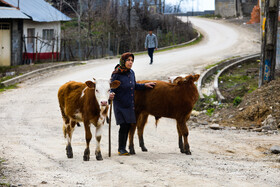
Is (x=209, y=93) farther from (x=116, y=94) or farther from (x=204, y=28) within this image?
(x=204, y=28)

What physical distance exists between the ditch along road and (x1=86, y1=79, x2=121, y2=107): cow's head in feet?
3.66

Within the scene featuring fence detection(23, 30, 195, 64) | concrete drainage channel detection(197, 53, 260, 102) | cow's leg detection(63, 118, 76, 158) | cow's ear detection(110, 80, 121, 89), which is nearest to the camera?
cow's ear detection(110, 80, 121, 89)

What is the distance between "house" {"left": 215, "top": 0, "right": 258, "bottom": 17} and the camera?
211 ft

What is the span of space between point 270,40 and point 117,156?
9.96 meters

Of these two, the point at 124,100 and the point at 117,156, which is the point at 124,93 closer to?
the point at 124,100

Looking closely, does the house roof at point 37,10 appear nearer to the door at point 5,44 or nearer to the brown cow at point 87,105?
the door at point 5,44

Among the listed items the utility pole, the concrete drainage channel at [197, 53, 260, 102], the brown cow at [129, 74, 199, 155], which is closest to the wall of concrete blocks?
the concrete drainage channel at [197, 53, 260, 102]

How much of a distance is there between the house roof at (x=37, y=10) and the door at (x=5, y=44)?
4.97 feet

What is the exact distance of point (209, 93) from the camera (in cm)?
1900

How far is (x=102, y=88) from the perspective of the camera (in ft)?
28.9

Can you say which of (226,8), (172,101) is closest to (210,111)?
(172,101)

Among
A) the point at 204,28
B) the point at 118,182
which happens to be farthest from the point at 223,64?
the point at 204,28

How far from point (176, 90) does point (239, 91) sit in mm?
9200

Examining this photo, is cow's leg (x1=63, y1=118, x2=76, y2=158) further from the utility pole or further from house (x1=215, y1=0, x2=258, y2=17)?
house (x1=215, y1=0, x2=258, y2=17)
